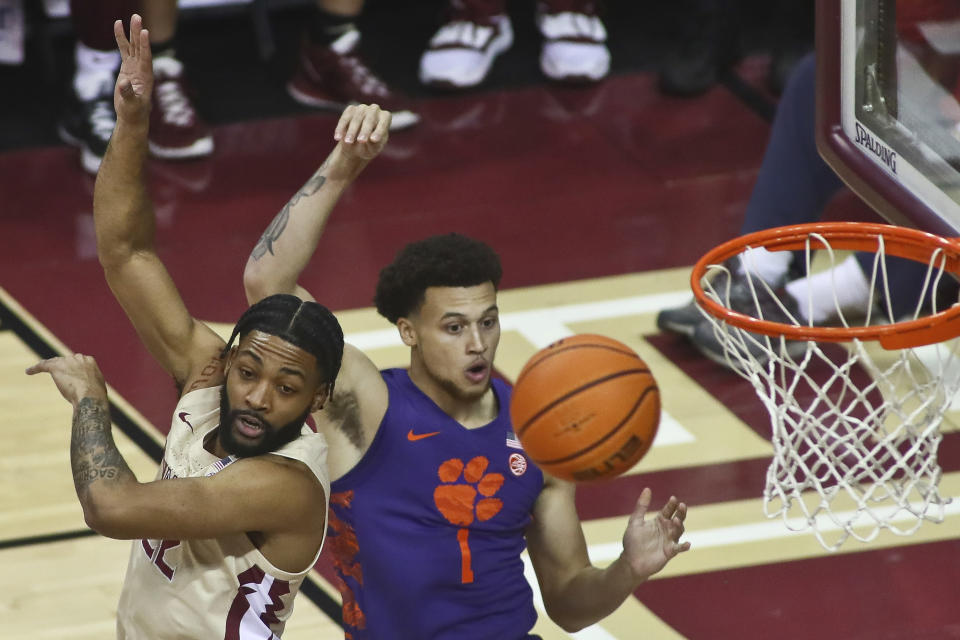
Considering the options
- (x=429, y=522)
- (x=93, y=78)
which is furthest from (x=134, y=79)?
(x=93, y=78)

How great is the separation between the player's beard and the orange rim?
0.95 metres

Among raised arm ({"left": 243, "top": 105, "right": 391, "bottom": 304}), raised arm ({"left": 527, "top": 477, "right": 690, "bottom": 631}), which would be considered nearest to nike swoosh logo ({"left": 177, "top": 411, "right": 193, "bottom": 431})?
raised arm ({"left": 243, "top": 105, "right": 391, "bottom": 304})

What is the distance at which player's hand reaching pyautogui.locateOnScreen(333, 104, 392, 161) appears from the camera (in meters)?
3.62

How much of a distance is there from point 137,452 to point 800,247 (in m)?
2.27

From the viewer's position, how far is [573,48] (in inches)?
294

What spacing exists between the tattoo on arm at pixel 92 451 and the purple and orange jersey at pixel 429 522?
0.62m

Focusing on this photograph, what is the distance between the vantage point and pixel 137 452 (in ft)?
16.8

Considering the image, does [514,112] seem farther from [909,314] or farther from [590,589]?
[590,589]

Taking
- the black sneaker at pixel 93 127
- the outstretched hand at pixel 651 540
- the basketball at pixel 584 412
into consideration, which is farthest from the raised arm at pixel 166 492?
the black sneaker at pixel 93 127

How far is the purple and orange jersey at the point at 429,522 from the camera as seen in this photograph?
12.0 ft

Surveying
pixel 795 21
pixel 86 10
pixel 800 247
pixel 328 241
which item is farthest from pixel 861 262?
pixel 86 10

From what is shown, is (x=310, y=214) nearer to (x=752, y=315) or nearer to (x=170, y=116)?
(x=752, y=315)

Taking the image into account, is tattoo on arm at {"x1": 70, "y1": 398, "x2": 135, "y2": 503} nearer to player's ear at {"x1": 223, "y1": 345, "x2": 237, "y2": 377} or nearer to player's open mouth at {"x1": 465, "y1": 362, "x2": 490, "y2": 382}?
player's ear at {"x1": 223, "y1": 345, "x2": 237, "y2": 377}

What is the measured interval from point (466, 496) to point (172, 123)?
370 cm
